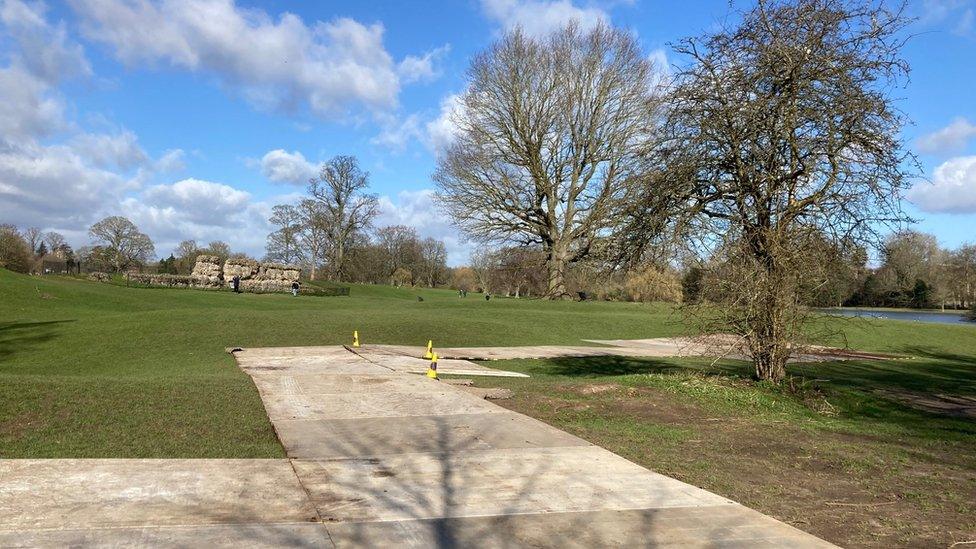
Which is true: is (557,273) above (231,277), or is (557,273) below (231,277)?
above

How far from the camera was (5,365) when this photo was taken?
1655cm

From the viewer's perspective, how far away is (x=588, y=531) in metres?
4.86

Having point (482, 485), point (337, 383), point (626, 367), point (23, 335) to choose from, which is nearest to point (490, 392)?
point (337, 383)

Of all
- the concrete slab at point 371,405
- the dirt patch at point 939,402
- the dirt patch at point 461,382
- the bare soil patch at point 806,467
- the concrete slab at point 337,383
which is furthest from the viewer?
the dirt patch at point 461,382

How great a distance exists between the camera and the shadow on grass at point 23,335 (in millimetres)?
18469

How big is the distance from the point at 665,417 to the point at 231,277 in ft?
141

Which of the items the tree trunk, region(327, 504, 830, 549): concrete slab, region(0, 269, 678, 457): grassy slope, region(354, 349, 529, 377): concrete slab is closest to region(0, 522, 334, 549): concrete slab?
region(327, 504, 830, 549): concrete slab

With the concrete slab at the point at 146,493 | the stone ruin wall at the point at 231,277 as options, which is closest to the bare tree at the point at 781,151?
the concrete slab at the point at 146,493

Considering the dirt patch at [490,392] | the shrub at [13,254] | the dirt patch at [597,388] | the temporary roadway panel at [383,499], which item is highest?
the shrub at [13,254]

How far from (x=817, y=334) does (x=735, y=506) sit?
23.9ft

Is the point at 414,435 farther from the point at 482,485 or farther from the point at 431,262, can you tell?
the point at 431,262

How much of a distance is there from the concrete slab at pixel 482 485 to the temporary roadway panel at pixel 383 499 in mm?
17

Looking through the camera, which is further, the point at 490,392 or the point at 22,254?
the point at 22,254

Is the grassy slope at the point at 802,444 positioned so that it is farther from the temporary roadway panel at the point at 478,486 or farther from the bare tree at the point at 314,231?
the bare tree at the point at 314,231
